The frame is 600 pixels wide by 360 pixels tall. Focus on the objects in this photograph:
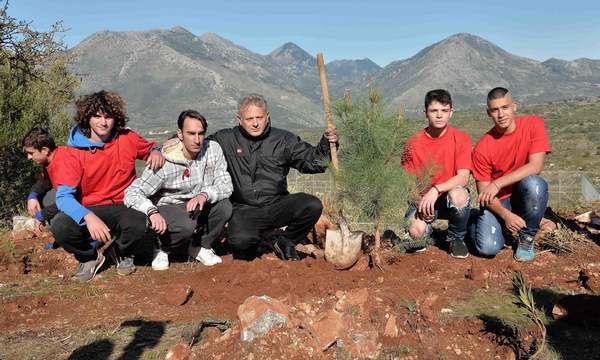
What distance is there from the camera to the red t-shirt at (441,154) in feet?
14.4

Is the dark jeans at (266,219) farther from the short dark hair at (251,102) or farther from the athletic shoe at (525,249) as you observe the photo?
the athletic shoe at (525,249)

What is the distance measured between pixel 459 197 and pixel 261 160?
194cm

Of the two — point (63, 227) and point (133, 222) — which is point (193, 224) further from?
point (63, 227)

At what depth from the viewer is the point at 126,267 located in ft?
14.2

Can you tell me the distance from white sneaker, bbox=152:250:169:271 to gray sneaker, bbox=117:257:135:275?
0.21 m

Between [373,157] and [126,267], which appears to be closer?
[373,157]

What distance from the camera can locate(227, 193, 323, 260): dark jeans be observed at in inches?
179

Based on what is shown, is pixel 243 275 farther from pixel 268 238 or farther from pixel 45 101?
pixel 45 101

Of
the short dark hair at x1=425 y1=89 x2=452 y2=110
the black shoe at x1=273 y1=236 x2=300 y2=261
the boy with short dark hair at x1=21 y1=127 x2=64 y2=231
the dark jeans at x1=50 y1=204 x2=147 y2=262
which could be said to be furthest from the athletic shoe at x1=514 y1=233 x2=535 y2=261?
the boy with short dark hair at x1=21 y1=127 x2=64 y2=231

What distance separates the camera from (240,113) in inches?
175

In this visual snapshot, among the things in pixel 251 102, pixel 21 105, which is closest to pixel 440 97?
pixel 251 102

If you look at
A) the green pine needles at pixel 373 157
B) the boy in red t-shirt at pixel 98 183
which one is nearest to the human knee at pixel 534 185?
the green pine needles at pixel 373 157

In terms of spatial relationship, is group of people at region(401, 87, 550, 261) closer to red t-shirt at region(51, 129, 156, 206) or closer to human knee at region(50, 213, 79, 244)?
red t-shirt at region(51, 129, 156, 206)

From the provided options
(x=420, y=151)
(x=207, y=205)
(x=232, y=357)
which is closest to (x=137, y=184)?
(x=207, y=205)
